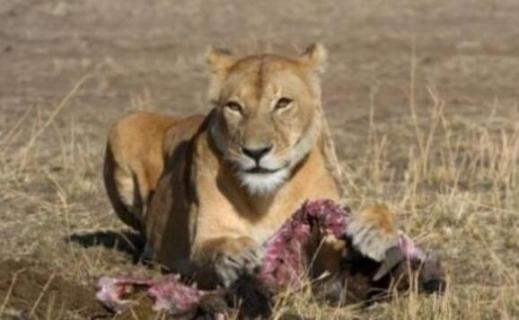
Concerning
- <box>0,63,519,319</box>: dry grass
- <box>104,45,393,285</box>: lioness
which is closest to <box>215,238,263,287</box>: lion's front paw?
<box>104,45,393,285</box>: lioness

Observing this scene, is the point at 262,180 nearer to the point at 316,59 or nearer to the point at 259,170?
the point at 259,170

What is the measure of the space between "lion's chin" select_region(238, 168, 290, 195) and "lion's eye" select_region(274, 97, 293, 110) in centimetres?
26

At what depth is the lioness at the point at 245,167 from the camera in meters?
6.62

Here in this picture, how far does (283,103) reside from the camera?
22.5 ft

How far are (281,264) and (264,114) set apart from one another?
61 cm

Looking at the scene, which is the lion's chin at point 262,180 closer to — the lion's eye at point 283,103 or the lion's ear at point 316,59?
the lion's eye at point 283,103

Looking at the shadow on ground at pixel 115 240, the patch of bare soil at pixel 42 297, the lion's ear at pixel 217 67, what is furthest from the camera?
the shadow on ground at pixel 115 240

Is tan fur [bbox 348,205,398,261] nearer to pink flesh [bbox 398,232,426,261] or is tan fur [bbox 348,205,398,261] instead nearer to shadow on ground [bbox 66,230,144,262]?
pink flesh [bbox 398,232,426,261]

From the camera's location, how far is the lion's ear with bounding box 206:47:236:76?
7.15 metres

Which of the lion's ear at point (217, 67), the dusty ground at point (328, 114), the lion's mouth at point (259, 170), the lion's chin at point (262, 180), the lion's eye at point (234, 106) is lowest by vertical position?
the dusty ground at point (328, 114)

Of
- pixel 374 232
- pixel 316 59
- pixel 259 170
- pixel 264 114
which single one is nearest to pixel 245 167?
pixel 259 170

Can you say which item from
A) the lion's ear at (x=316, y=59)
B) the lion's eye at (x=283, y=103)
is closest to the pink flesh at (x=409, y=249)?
the lion's eye at (x=283, y=103)

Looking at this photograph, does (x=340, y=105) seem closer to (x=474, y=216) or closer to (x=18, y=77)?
(x=18, y=77)

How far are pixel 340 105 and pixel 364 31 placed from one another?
762 centimetres
